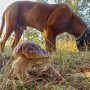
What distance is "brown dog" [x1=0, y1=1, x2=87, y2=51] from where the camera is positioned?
5.31 metres

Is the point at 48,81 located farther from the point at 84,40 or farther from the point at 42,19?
the point at 42,19

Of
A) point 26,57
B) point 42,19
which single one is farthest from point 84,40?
point 26,57

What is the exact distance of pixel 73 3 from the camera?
11.2 meters

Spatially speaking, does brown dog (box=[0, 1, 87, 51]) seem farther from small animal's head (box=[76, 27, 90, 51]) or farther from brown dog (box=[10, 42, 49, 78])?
brown dog (box=[10, 42, 49, 78])

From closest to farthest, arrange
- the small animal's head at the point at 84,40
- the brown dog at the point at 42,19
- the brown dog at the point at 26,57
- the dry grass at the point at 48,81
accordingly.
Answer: the dry grass at the point at 48,81
the brown dog at the point at 26,57
the small animal's head at the point at 84,40
the brown dog at the point at 42,19

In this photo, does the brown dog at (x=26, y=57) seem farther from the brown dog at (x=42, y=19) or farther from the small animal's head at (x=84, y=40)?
the brown dog at (x=42, y=19)

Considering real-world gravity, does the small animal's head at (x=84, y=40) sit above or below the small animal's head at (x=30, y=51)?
below

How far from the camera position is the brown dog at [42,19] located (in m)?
5.31

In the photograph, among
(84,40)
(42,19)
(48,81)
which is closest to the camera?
(48,81)

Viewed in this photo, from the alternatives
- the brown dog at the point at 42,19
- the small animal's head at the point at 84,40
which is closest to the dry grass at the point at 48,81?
the small animal's head at the point at 84,40

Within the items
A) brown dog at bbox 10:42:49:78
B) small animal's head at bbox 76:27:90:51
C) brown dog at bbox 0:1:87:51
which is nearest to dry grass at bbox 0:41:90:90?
brown dog at bbox 10:42:49:78

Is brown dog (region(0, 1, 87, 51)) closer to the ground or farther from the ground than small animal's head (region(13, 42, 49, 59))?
closer to the ground

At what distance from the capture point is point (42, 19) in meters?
5.66

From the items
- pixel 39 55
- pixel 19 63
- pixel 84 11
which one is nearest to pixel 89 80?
Result: pixel 39 55
